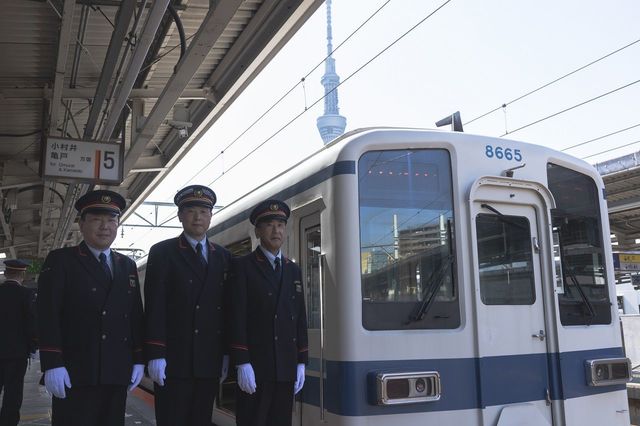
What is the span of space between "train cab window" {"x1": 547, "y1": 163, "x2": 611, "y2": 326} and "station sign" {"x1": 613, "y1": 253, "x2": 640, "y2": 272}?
839cm

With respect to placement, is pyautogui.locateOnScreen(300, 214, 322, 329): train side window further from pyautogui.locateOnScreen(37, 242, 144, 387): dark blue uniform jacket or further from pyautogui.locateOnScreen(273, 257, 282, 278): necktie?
pyautogui.locateOnScreen(37, 242, 144, 387): dark blue uniform jacket

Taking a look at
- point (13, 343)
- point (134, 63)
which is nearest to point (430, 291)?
point (134, 63)

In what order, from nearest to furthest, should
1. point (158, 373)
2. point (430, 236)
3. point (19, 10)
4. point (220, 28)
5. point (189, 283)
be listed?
point (158, 373), point (189, 283), point (430, 236), point (220, 28), point (19, 10)

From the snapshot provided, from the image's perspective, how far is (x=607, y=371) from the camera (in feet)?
14.6

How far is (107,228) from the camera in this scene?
3.46 meters

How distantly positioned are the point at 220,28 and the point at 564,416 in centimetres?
422

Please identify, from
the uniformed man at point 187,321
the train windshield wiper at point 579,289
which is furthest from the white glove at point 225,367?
the train windshield wiper at point 579,289

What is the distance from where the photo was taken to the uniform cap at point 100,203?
3.46 metres

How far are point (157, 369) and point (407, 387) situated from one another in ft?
4.87

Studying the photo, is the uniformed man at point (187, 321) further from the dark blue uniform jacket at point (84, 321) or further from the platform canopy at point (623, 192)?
the platform canopy at point (623, 192)

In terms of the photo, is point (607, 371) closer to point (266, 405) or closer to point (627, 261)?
point (266, 405)

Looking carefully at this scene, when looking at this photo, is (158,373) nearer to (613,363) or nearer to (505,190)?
(505,190)

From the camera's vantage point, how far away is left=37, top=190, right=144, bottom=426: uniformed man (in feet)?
10.4

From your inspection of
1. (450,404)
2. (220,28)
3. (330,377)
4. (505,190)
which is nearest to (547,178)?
(505,190)
